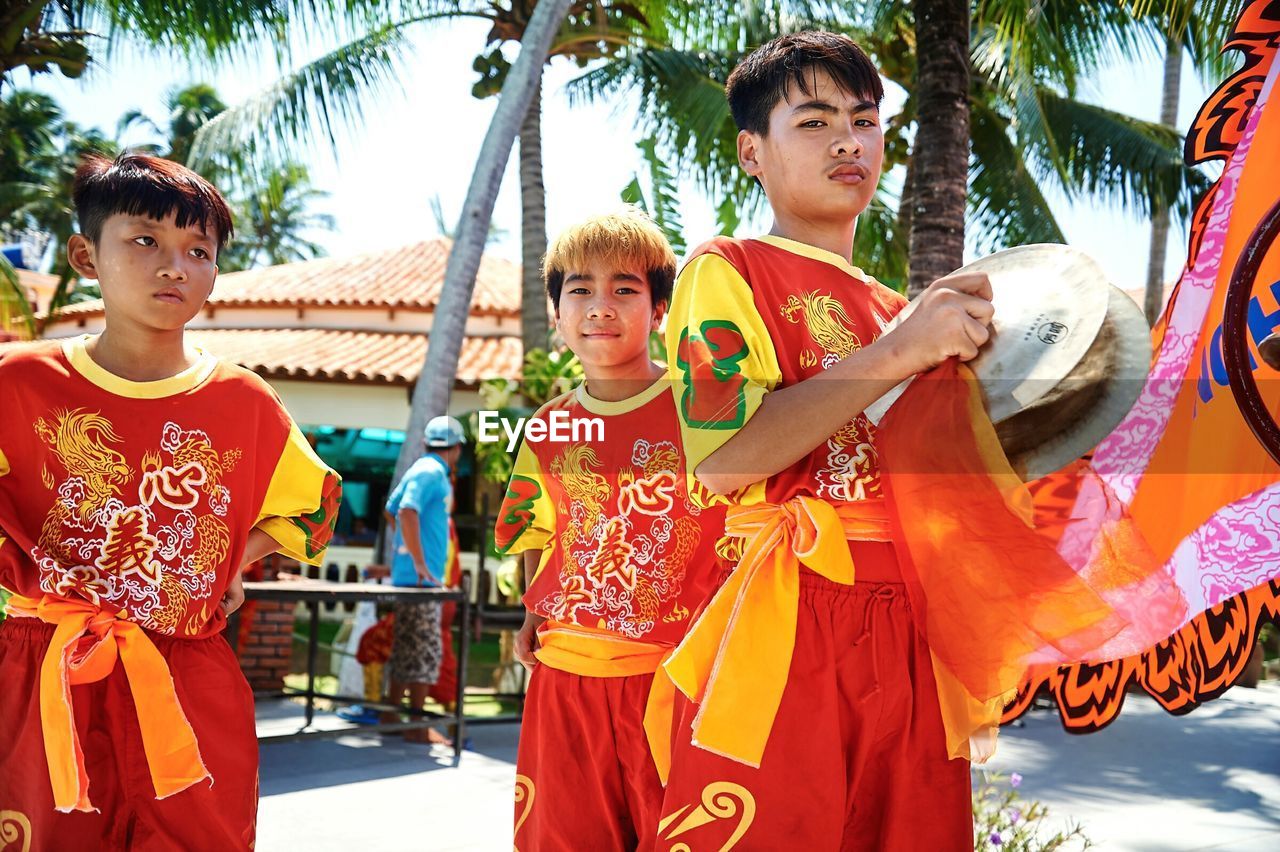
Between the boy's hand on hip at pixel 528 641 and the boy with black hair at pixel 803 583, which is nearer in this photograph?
the boy with black hair at pixel 803 583

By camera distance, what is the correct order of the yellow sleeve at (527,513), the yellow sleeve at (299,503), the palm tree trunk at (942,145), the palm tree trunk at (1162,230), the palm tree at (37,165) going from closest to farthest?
the yellow sleeve at (299,503) < the yellow sleeve at (527,513) < the palm tree trunk at (942,145) < the palm tree trunk at (1162,230) < the palm tree at (37,165)

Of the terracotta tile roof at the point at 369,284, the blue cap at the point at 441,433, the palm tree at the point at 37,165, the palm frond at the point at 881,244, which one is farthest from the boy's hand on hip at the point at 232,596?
the palm tree at the point at 37,165

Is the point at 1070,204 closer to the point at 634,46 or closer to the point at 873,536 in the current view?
the point at 634,46

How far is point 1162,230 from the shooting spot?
52.9 ft

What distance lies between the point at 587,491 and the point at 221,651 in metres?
0.87

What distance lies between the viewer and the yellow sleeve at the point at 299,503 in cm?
255

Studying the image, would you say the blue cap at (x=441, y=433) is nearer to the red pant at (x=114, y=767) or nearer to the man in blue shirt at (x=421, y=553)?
the man in blue shirt at (x=421, y=553)

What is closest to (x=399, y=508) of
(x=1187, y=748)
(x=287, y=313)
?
(x=1187, y=748)

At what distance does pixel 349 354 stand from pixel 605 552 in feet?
40.5

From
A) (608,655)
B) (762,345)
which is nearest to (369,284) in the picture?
(608,655)

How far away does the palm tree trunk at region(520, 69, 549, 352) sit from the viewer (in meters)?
10.3

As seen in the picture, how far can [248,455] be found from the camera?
97.5 inches

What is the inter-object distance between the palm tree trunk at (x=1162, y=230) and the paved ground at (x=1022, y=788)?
28.3 ft

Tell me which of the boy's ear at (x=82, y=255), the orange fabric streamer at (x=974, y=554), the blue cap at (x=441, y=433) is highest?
the boy's ear at (x=82, y=255)
